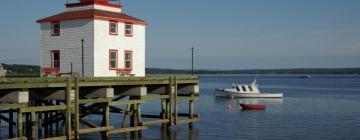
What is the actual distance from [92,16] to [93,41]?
4.60 feet

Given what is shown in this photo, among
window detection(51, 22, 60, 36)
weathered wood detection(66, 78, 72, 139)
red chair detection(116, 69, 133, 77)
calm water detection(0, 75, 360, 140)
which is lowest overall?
calm water detection(0, 75, 360, 140)

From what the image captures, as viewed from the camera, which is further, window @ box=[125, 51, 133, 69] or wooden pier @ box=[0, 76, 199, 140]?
window @ box=[125, 51, 133, 69]

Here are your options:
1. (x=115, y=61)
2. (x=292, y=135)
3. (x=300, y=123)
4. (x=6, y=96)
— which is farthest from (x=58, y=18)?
(x=300, y=123)

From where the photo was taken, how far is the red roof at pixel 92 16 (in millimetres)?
31750

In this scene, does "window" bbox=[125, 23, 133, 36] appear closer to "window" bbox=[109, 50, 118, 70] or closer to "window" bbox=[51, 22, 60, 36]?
"window" bbox=[109, 50, 118, 70]

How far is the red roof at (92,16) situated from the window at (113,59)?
1.94 meters

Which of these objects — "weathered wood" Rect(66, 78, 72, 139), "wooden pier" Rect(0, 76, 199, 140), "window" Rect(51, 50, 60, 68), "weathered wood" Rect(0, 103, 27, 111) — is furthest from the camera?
"window" Rect(51, 50, 60, 68)

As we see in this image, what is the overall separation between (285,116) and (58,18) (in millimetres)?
27900

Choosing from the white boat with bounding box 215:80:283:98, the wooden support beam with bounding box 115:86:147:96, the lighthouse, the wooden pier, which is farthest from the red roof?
the white boat with bounding box 215:80:283:98

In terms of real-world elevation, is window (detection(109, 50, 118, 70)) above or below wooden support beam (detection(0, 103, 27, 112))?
above

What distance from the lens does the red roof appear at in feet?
104

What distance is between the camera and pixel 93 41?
31406 millimetres

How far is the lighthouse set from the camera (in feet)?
104

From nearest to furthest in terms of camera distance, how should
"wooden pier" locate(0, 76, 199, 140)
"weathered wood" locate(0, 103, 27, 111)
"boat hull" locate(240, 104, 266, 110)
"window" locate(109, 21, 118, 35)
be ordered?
"weathered wood" locate(0, 103, 27, 111)
"wooden pier" locate(0, 76, 199, 140)
"window" locate(109, 21, 118, 35)
"boat hull" locate(240, 104, 266, 110)
